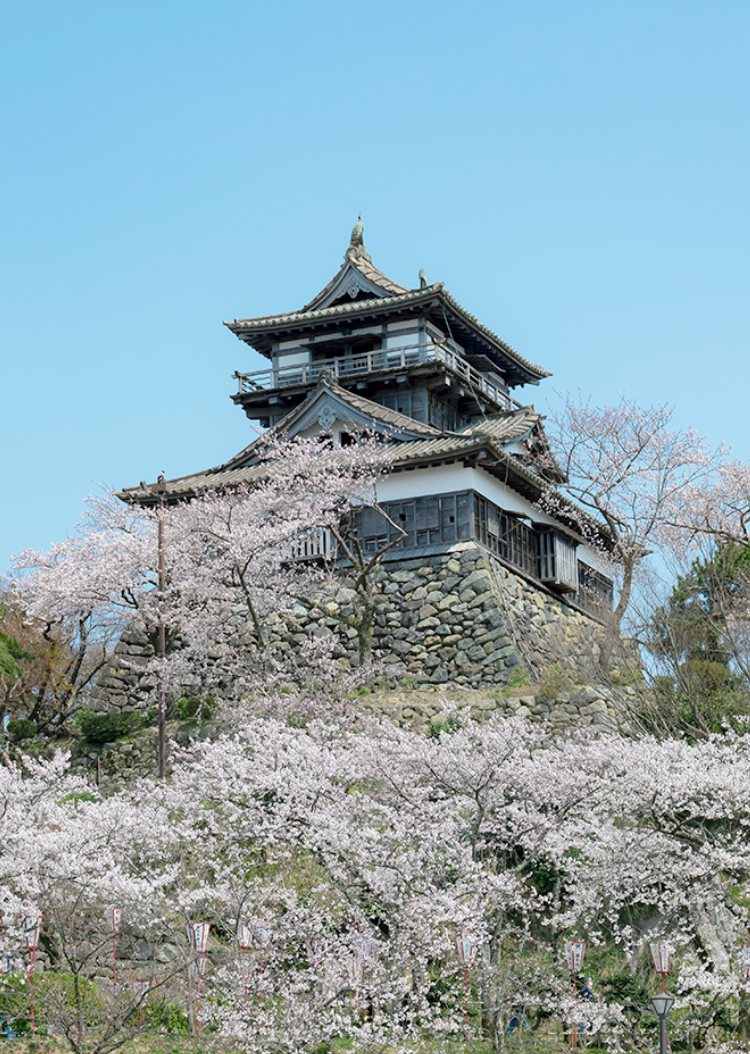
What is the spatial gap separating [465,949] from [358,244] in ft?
85.6

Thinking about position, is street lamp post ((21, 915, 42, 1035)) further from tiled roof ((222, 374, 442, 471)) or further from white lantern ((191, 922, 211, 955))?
tiled roof ((222, 374, 442, 471))

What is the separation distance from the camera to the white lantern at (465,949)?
512 inches

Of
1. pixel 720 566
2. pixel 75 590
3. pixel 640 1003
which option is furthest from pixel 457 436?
pixel 640 1003

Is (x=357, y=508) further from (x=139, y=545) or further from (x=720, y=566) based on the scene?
(x=720, y=566)

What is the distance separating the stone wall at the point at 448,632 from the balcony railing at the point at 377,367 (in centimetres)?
644

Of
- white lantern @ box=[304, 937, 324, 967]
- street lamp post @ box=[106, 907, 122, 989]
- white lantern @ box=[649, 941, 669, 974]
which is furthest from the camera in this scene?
street lamp post @ box=[106, 907, 122, 989]

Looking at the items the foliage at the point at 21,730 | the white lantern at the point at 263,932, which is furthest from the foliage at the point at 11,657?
the white lantern at the point at 263,932

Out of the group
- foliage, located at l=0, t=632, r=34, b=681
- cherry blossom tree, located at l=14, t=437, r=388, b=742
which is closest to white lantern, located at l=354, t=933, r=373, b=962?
cherry blossom tree, located at l=14, t=437, r=388, b=742

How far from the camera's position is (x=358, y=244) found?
35344mm

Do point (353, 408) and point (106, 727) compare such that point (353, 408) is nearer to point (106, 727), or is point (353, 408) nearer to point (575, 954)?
point (106, 727)

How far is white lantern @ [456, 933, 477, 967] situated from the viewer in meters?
13.0

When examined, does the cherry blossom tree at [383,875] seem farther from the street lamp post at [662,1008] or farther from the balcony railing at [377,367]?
the balcony railing at [377,367]

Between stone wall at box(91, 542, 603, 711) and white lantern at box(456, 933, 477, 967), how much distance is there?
10.5 m

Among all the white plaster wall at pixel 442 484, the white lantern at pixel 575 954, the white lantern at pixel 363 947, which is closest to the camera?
the white lantern at pixel 363 947
